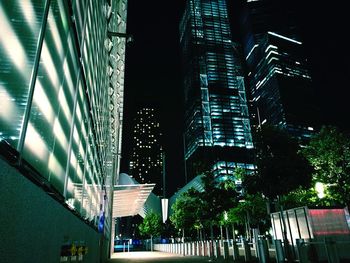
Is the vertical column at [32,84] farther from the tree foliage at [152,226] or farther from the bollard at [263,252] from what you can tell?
the tree foliage at [152,226]

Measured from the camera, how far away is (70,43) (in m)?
4.94

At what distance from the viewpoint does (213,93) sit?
12575cm

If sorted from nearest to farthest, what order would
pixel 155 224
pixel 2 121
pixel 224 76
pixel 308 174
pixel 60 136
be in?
pixel 2 121 → pixel 60 136 → pixel 308 174 → pixel 155 224 → pixel 224 76

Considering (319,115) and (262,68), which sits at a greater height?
(262,68)

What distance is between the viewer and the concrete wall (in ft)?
7.38

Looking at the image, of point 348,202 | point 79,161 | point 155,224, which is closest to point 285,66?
point 155,224

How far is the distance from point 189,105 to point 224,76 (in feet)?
70.8

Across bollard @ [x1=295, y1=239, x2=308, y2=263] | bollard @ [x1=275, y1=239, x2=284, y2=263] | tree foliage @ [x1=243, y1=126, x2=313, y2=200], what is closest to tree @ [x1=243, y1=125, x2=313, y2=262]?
tree foliage @ [x1=243, y1=126, x2=313, y2=200]

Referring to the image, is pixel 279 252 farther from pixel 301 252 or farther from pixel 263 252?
pixel 301 252

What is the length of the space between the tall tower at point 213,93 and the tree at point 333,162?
293ft

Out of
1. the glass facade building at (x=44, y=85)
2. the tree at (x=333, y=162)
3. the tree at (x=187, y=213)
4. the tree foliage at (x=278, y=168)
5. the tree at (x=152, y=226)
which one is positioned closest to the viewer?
the glass facade building at (x=44, y=85)

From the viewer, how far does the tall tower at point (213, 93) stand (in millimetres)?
119062

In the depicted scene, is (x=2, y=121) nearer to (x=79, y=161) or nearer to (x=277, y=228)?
(x=79, y=161)

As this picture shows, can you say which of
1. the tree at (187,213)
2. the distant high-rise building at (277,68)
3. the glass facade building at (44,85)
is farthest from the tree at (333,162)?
the distant high-rise building at (277,68)
